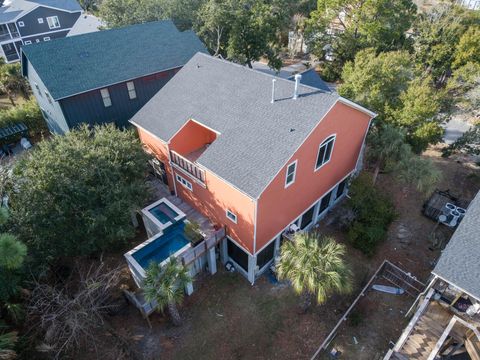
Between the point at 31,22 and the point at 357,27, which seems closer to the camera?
the point at 357,27

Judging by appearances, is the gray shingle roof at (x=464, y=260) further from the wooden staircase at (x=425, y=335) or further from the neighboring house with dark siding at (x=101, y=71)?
the neighboring house with dark siding at (x=101, y=71)

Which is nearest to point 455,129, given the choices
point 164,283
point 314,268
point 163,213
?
point 314,268

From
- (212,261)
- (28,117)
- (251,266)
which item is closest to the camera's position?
(251,266)

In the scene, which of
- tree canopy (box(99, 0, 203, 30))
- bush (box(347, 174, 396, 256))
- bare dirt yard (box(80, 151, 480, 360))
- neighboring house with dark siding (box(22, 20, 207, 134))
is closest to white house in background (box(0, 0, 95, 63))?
tree canopy (box(99, 0, 203, 30))

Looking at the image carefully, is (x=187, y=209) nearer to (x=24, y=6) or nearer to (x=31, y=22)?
(x=31, y=22)

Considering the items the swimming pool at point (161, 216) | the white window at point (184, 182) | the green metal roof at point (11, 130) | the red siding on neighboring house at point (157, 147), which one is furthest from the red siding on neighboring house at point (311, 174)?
the green metal roof at point (11, 130)

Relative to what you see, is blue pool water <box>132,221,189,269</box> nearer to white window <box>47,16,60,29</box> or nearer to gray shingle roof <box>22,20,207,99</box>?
gray shingle roof <box>22,20,207,99</box>

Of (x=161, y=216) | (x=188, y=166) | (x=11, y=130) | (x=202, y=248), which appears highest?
(x=188, y=166)
